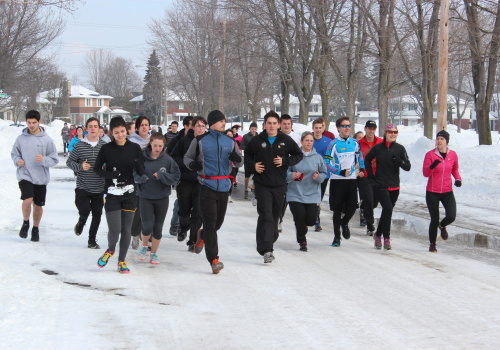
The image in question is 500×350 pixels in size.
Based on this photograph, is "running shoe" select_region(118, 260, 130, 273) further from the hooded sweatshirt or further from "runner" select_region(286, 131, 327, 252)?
"runner" select_region(286, 131, 327, 252)

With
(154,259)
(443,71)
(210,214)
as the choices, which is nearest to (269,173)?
(210,214)

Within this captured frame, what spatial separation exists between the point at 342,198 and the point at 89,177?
3.97 meters

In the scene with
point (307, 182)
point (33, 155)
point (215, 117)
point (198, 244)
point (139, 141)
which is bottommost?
point (198, 244)

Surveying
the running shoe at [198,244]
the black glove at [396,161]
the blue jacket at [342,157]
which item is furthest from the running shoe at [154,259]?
the black glove at [396,161]

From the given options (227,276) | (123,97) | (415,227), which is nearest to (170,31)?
(415,227)

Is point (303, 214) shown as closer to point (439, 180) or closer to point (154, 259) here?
point (439, 180)

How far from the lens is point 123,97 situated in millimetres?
134000

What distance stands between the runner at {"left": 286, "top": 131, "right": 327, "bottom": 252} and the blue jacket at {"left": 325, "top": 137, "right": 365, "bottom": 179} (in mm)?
641

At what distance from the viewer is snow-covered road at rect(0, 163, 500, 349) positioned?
5230 millimetres

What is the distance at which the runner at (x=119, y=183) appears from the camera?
7.54 meters

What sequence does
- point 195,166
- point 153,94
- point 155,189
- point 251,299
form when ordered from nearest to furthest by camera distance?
point 251,299, point 195,166, point 155,189, point 153,94

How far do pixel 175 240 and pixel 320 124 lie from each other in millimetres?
3206

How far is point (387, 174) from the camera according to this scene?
31.6 ft

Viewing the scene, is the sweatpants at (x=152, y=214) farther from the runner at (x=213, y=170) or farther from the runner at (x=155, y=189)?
the runner at (x=213, y=170)
